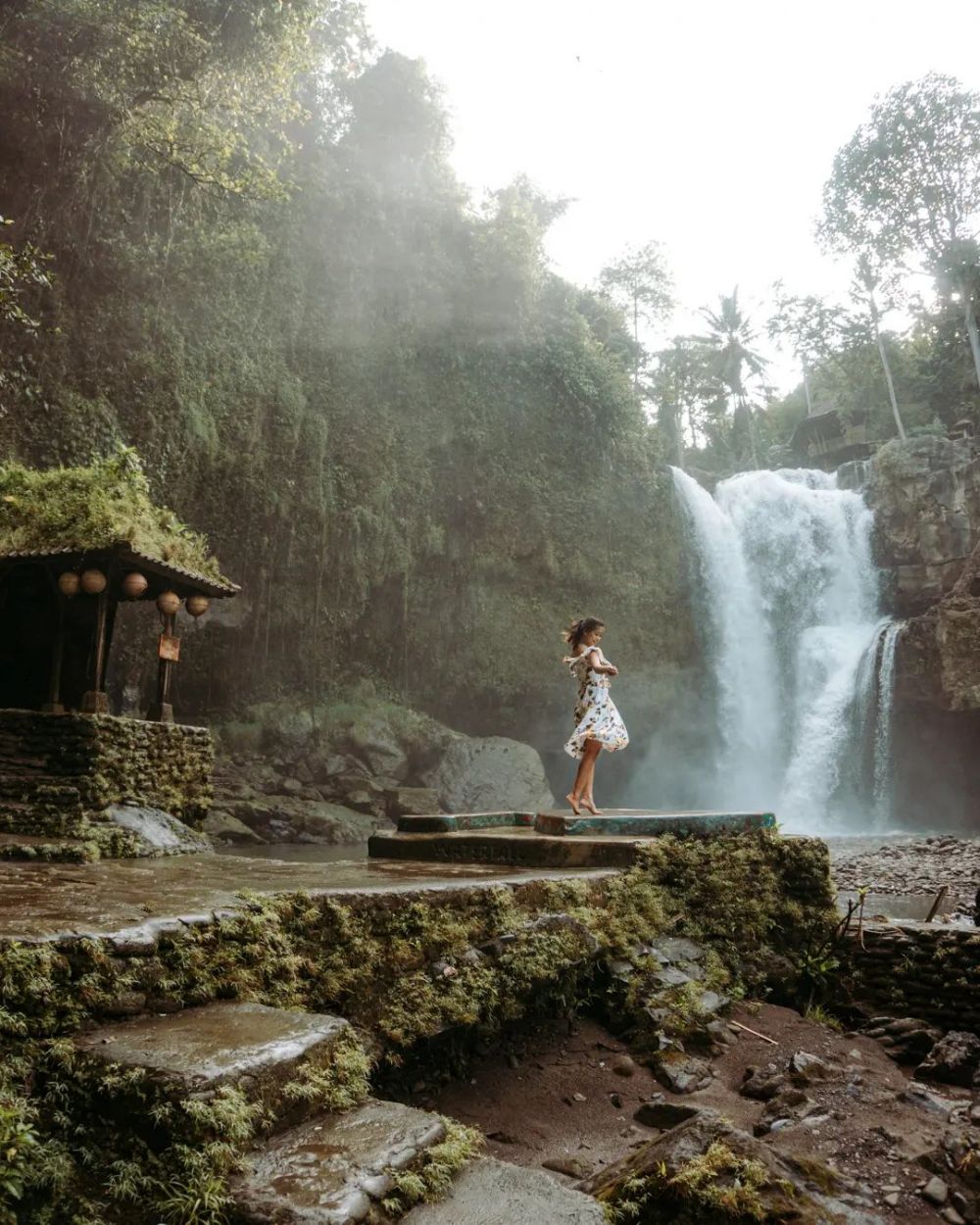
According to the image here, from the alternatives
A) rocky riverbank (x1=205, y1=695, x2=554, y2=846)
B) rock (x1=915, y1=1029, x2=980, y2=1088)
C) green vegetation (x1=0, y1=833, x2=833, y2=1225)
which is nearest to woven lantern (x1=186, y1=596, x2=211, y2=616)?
rocky riverbank (x1=205, y1=695, x2=554, y2=846)

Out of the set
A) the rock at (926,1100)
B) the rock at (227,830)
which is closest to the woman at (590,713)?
the rock at (926,1100)

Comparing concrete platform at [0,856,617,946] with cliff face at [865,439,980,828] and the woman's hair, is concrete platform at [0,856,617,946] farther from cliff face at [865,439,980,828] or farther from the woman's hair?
cliff face at [865,439,980,828]

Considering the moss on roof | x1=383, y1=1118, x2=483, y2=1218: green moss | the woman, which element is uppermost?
the moss on roof

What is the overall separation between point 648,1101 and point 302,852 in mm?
9585

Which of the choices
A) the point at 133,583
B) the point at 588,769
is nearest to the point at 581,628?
the point at 588,769

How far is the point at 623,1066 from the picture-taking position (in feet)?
13.1

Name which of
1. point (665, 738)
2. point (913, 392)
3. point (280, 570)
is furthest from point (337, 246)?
point (913, 392)

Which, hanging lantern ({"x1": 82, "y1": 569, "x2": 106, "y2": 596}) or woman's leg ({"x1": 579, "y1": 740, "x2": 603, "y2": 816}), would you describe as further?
hanging lantern ({"x1": 82, "y1": 569, "x2": 106, "y2": 596})

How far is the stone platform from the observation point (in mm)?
5242

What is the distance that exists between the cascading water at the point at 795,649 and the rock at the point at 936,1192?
17134mm

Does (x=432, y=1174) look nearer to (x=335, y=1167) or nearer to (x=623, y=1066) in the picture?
(x=335, y=1167)

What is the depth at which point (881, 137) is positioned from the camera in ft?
98.1

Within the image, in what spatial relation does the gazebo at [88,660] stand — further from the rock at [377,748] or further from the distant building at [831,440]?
the distant building at [831,440]

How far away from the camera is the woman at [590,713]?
6449mm
